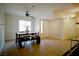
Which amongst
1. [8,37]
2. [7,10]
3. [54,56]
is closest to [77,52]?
[54,56]

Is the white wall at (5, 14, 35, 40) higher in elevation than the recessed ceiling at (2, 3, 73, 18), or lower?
lower

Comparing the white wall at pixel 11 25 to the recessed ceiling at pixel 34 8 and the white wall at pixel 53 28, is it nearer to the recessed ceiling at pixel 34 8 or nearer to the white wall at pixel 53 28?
the recessed ceiling at pixel 34 8

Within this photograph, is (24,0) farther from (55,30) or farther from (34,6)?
(55,30)

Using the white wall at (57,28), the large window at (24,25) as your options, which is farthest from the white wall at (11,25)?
the white wall at (57,28)

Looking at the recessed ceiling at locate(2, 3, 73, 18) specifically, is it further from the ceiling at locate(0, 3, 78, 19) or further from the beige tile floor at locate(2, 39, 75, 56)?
the beige tile floor at locate(2, 39, 75, 56)

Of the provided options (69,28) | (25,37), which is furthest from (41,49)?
(69,28)

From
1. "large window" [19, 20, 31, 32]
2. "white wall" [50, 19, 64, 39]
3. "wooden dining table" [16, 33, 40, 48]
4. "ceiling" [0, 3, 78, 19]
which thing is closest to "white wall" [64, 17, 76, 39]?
"white wall" [50, 19, 64, 39]

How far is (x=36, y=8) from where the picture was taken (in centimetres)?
213

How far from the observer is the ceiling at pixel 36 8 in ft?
6.87

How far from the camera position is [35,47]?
2.20 meters

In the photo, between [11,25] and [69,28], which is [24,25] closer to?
[11,25]

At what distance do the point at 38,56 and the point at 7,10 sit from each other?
0.88m

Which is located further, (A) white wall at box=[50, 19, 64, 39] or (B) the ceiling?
(A) white wall at box=[50, 19, 64, 39]

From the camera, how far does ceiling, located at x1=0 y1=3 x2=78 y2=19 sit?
2.09 m
